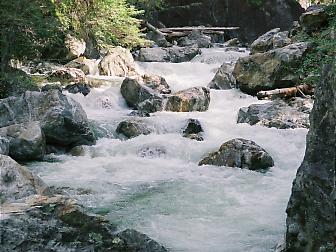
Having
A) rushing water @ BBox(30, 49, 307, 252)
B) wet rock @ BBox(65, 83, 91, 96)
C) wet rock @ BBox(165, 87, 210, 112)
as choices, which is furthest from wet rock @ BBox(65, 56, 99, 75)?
wet rock @ BBox(165, 87, 210, 112)

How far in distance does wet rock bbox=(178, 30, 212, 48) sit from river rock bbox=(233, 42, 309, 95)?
7.40 meters

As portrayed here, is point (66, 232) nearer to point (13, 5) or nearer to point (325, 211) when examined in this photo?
point (325, 211)

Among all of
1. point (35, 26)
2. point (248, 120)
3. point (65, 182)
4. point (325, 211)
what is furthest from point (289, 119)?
point (325, 211)

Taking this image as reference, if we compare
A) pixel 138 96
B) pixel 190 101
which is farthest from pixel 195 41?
pixel 190 101

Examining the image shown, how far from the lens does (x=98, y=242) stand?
3344mm

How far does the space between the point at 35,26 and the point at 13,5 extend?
635mm

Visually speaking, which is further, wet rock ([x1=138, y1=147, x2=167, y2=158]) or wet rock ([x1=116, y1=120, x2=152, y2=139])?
wet rock ([x1=116, y1=120, x2=152, y2=139])

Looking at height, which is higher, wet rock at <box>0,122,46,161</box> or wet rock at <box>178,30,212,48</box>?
wet rock at <box>178,30,212,48</box>

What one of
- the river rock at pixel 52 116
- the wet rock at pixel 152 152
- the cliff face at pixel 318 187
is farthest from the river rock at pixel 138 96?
the cliff face at pixel 318 187

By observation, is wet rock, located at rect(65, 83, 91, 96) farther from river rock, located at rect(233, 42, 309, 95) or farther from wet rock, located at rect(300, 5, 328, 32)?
wet rock, located at rect(300, 5, 328, 32)

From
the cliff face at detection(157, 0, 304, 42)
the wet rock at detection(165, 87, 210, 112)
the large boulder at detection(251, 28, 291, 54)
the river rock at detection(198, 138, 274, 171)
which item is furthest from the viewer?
the cliff face at detection(157, 0, 304, 42)

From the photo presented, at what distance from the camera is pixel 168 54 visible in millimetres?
16812

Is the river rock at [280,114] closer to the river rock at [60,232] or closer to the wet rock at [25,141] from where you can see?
the wet rock at [25,141]

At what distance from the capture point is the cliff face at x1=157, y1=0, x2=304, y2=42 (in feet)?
80.6
